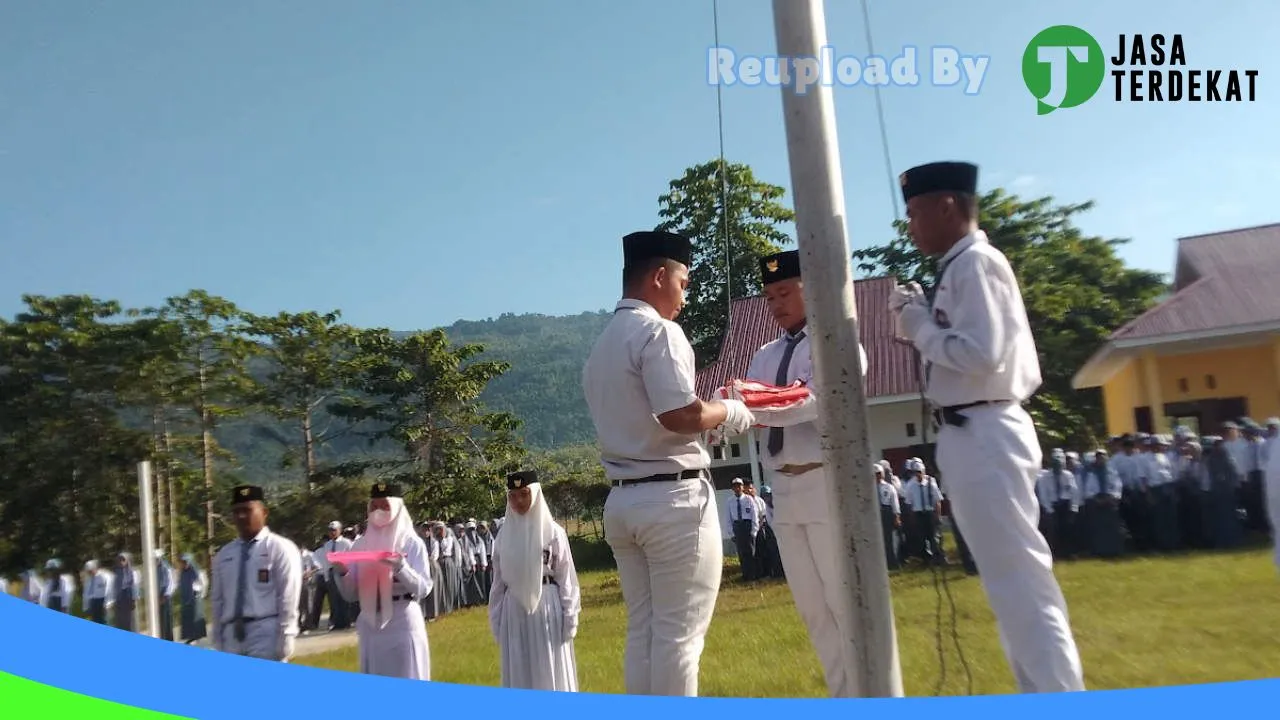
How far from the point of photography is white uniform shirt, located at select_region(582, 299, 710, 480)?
2182 millimetres

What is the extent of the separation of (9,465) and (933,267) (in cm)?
292

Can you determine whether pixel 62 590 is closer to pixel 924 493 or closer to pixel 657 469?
pixel 657 469

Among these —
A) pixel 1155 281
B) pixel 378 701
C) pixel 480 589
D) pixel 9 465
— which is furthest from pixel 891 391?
pixel 480 589

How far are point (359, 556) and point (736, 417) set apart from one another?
1.90m

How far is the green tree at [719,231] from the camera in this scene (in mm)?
2480

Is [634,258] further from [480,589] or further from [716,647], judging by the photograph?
[480,589]

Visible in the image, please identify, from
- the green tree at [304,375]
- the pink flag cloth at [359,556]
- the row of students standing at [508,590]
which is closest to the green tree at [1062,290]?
the green tree at [304,375]

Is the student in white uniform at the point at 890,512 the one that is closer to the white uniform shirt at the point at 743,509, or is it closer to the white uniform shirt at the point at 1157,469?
the white uniform shirt at the point at 743,509

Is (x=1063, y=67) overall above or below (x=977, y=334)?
above

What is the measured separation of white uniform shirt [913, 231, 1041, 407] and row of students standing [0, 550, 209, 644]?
231 centimetres

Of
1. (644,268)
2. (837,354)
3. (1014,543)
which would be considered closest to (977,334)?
(837,354)

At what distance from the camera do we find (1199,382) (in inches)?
86.3

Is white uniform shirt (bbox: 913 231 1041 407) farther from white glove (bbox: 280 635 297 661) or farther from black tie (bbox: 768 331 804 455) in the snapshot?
white glove (bbox: 280 635 297 661)

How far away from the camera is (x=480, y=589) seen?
4867mm
